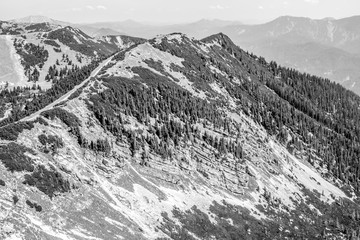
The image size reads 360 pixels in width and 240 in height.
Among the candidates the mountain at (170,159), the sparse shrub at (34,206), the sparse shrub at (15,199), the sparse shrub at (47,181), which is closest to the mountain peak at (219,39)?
the mountain at (170,159)

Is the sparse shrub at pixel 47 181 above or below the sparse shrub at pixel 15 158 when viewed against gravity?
below

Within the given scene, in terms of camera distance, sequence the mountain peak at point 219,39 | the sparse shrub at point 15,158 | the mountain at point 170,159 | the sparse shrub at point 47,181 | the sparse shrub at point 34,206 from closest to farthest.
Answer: the sparse shrub at point 34,206, the sparse shrub at point 15,158, the sparse shrub at point 47,181, the mountain at point 170,159, the mountain peak at point 219,39

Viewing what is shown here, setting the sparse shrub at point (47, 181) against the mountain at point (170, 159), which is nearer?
the sparse shrub at point (47, 181)

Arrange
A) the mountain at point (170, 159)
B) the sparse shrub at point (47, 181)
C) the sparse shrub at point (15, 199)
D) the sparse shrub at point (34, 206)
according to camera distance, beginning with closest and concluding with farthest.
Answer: the sparse shrub at point (15, 199), the sparse shrub at point (34, 206), the sparse shrub at point (47, 181), the mountain at point (170, 159)

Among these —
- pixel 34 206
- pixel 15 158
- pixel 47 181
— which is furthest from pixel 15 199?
pixel 15 158

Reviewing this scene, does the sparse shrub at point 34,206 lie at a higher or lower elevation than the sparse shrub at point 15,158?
lower

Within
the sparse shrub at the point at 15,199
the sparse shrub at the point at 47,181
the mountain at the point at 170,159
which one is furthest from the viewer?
the mountain at the point at 170,159

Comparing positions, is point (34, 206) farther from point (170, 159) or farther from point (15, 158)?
point (170, 159)

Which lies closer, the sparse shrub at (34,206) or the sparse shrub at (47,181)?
the sparse shrub at (34,206)

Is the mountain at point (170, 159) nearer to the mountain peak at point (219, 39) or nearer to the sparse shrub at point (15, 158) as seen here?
the sparse shrub at point (15, 158)

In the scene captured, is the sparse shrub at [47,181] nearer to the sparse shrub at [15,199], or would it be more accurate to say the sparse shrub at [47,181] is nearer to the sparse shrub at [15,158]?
A: the sparse shrub at [15,158]
